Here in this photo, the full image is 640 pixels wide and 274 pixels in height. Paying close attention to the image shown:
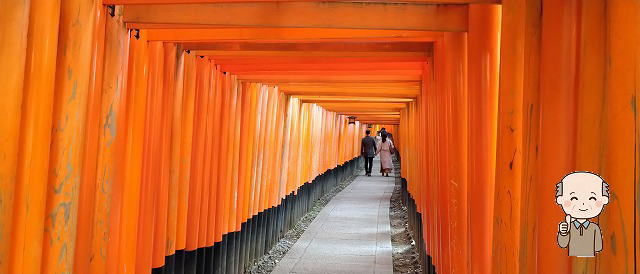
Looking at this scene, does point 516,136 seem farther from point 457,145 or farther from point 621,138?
point 457,145

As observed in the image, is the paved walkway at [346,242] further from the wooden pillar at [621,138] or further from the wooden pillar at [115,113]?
the wooden pillar at [621,138]

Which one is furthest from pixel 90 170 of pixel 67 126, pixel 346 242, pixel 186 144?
pixel 346 242

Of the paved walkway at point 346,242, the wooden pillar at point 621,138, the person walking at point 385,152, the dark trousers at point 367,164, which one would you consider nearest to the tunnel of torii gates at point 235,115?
the wooden pillar at point 621,138

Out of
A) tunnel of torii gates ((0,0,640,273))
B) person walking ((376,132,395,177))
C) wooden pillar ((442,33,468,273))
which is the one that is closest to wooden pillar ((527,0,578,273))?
tunnel of torii gates ((0,0,640,273))

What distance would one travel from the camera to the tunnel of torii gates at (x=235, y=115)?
1.41m

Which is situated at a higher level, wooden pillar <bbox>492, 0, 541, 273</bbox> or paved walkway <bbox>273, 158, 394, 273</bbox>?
wooden pillar <bbox>492, 0, 541, 273</bbox>

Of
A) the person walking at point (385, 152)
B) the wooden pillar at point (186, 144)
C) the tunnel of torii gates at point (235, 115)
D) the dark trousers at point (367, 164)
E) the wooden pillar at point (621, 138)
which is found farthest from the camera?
the dark trousers at point (367, 164)

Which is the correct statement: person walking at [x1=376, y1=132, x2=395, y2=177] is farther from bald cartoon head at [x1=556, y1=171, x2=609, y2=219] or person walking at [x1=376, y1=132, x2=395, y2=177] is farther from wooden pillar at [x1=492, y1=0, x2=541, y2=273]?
bald cartoon head at [x1=556, y1=171, x2=609, y2=219]

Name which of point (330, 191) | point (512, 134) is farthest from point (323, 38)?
point (330, 191)

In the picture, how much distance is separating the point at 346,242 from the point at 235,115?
3560 mm

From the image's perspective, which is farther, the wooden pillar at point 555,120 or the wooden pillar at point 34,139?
the wooden pillar at point 34,139

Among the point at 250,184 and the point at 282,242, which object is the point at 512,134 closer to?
the point at 250,184

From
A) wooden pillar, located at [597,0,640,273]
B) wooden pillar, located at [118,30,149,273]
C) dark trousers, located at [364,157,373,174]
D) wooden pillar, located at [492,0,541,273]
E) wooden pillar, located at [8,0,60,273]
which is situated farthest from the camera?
dark trousers, located at [364,157,373,174]

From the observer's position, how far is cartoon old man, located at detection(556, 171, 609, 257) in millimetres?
1269
